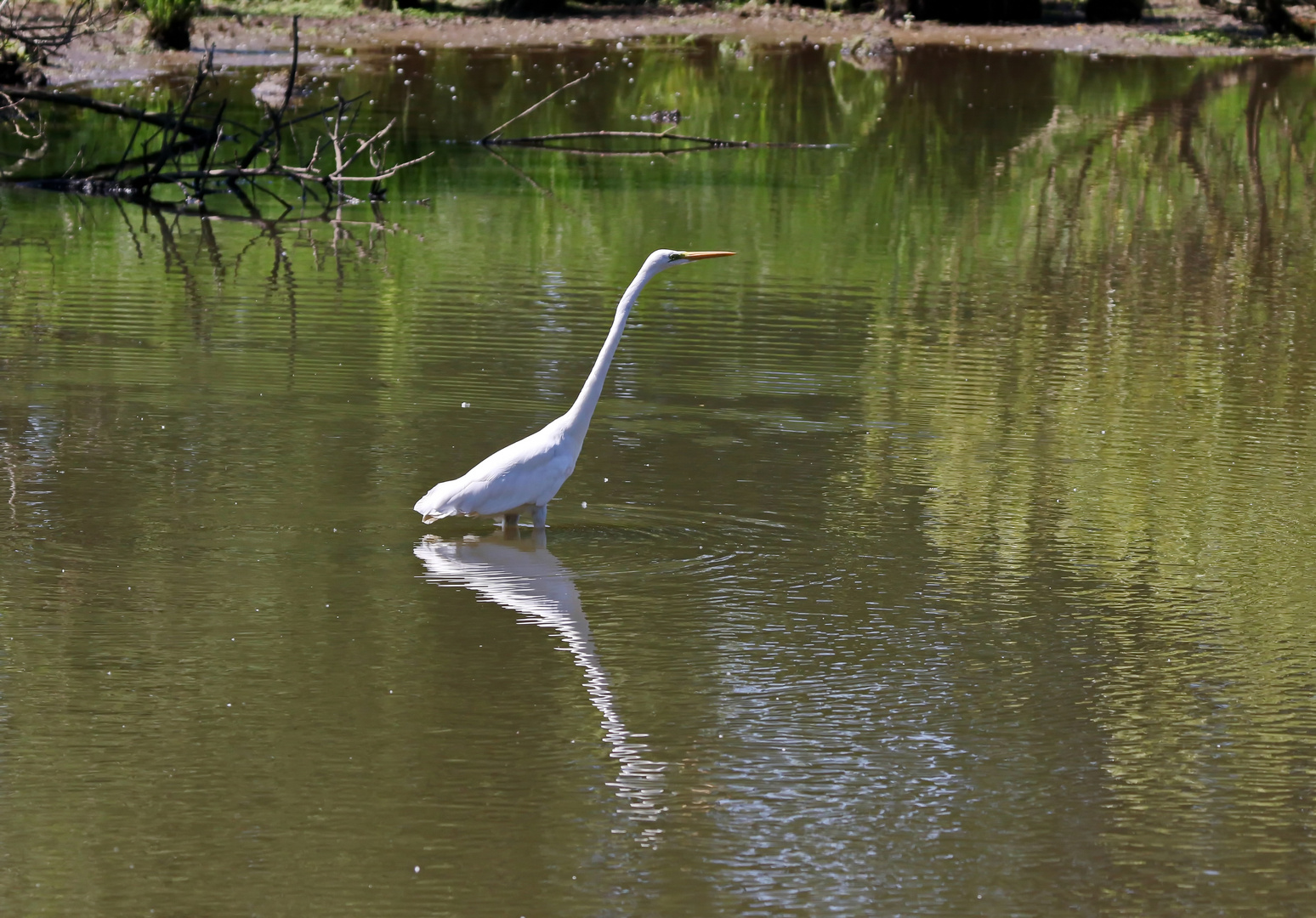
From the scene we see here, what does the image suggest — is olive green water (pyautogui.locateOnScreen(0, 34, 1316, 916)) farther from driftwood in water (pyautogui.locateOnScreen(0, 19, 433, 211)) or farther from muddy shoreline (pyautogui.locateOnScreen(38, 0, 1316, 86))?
muddy shoreline (pyautogui.locateOnScreen(38, 0, 1316, 86))

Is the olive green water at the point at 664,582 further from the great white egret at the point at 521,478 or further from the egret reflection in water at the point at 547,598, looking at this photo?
the great white egret at the point at 521,478

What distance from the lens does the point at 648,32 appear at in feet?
140

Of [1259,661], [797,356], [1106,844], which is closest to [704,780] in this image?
[1106,844]

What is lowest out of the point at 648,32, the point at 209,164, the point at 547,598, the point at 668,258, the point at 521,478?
the point at 547,598

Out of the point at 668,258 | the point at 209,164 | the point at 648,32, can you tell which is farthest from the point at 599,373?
A: the point at 648,32

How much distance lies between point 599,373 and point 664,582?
1230 millimetres

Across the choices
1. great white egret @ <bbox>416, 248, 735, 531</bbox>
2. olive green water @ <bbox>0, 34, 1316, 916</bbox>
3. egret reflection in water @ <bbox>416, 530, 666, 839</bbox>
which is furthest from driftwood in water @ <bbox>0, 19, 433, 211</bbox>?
egret reflection in water @ <bbox>416, 530, 666, 839</bbox>

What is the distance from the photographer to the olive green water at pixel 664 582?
5.28 m

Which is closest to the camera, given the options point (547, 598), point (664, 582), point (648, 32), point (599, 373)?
point (547, 598)

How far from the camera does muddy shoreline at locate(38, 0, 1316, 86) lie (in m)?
35.9

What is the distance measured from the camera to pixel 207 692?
20.9ft

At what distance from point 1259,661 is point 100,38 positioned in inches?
1242

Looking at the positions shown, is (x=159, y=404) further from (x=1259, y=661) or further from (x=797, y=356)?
(x=1259, y=661)

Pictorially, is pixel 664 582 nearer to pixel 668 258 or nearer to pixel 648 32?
pixel 668 258
